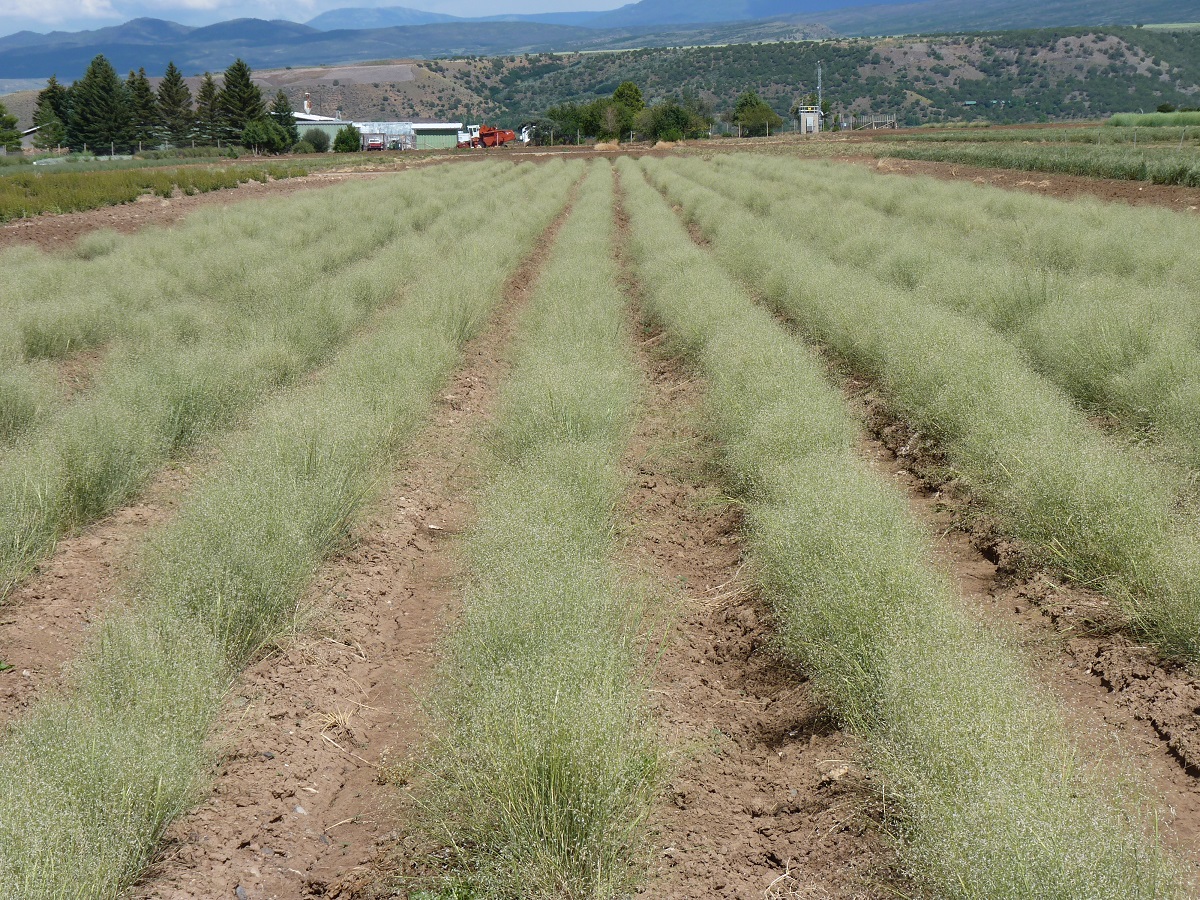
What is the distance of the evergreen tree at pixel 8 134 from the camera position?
68.4 metres

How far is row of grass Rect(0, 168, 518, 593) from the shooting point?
16.4 feet

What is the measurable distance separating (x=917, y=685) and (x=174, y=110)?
3294 inches

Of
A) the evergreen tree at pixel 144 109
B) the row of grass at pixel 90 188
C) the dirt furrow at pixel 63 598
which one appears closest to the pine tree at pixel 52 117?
the evergreen tree at pixel 144 109

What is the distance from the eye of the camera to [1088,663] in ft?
12.6

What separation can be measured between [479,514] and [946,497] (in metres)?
2.84

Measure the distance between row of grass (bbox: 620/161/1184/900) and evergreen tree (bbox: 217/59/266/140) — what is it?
74496 mm

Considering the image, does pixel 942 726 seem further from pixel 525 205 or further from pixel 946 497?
pixel 525 205

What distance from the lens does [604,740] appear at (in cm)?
291

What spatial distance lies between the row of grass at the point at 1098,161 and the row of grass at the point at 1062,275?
16.4ft

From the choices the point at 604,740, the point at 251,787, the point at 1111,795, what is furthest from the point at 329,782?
the point at 1111,795

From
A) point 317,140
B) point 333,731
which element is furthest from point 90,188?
point 317,140

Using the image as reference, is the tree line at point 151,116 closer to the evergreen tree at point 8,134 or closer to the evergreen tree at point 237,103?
the evergreen tree at point 237,103

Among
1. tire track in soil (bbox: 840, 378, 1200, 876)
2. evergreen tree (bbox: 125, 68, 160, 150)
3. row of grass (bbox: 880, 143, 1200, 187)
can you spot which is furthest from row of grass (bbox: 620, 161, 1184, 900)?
evergreen tree (bbox: 125, 68, 160, 150)

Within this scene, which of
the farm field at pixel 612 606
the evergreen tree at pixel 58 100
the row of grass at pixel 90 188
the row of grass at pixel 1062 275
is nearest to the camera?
the farm field at pixel 612 606
